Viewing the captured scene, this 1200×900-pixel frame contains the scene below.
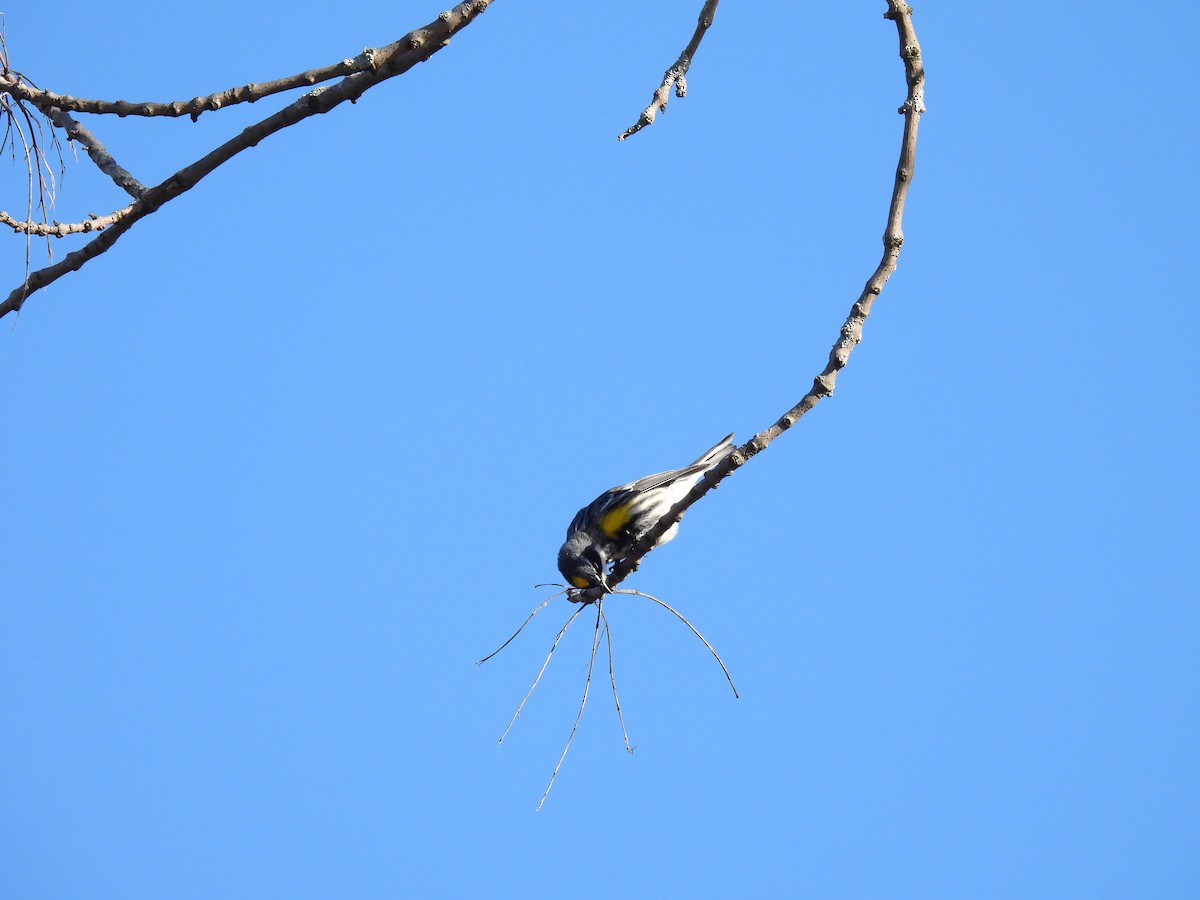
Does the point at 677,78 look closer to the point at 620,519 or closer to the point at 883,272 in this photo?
the point at 883,272

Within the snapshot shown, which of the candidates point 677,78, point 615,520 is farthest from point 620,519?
point 677,78

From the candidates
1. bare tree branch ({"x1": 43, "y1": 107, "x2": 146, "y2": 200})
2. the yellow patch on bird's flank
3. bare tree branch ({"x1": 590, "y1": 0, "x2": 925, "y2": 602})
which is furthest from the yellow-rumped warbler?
bare tree branch ({"x1": 43, "y1": 107, "x2": 146, "y2": 200})

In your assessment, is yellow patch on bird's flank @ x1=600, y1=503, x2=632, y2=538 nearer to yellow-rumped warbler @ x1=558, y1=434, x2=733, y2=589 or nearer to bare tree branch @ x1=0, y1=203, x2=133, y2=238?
yellow-rumped warbler @ x1=558, y1=434, x2=733, y2=589

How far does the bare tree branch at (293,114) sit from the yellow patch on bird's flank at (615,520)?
399 centimetres

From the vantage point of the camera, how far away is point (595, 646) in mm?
5004

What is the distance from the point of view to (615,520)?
7.24 meters

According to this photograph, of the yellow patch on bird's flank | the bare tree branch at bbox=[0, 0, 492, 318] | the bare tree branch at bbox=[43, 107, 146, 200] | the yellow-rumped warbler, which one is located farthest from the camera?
the yellow patch on bird's flank

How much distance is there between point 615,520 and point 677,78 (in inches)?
138

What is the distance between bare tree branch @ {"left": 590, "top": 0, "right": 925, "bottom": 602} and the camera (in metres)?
3.71

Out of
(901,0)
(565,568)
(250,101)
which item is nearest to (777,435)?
(901,0)

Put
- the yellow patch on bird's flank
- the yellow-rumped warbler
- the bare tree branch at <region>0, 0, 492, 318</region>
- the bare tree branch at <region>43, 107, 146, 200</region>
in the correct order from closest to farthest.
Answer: the bare tree branch at <region>0, 0, 492, 318</region> → the bare tree branch at <region>43, 107, 146, 200</region> → the yellow-rumped warbler → the yellow patch on bird's flank

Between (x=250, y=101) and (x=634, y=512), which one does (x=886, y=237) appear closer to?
(x=250, y=101)

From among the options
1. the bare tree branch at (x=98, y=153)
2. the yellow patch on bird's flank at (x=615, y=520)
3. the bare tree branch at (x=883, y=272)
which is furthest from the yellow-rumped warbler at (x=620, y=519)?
the bare tree branch at (x=98, y=153)

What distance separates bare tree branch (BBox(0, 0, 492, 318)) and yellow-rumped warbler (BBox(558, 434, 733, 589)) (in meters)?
3.71
